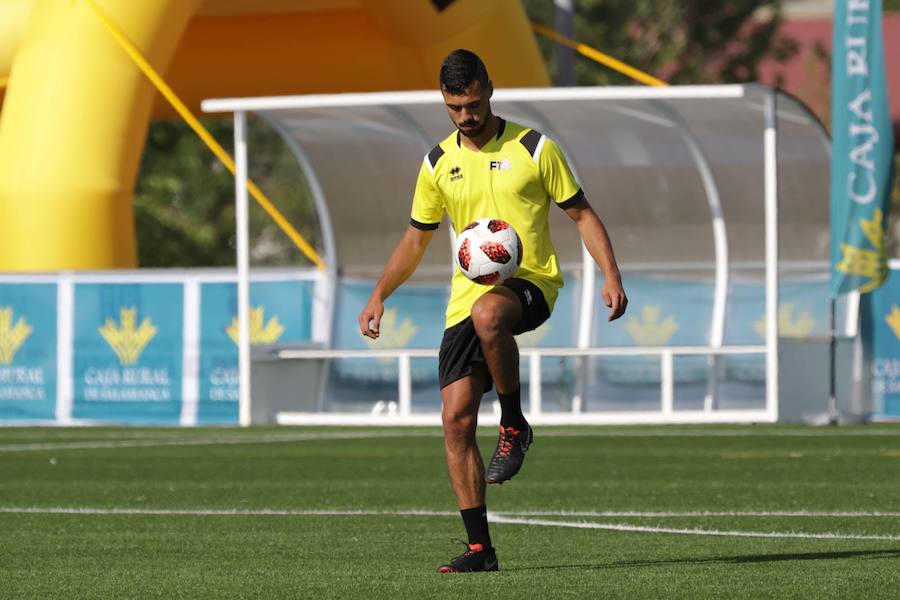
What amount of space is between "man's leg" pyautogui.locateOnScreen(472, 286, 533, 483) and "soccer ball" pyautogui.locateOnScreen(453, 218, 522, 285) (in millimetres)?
79

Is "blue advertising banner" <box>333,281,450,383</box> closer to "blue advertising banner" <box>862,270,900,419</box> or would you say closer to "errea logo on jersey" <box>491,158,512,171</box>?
"blue advertising banner" <box>862,270,900,419</box>

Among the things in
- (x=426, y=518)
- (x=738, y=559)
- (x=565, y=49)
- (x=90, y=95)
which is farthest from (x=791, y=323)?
(x=738, y=559)

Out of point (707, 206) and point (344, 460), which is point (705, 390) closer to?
point (707, 206)

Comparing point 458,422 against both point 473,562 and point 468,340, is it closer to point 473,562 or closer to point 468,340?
point 468,340

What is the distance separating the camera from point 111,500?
12.8 meters

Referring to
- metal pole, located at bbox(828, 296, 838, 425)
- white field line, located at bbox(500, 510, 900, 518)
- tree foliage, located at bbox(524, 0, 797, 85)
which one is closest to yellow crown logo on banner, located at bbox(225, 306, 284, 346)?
metal pole, located at bbox(828, 296, 838, 425)

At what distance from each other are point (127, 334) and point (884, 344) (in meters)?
8.13

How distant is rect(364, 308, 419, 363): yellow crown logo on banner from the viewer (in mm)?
24359

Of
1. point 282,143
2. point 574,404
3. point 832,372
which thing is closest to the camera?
point 832,372

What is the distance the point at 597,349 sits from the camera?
2241cm

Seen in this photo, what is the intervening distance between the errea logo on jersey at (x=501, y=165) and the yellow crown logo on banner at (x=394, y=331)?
15857mm

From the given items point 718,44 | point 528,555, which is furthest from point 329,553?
point 718,44

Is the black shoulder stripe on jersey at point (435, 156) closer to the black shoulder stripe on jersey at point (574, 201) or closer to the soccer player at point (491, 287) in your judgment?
the soccer player at point (491, 287)

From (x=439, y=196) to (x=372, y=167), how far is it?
51.2ft
